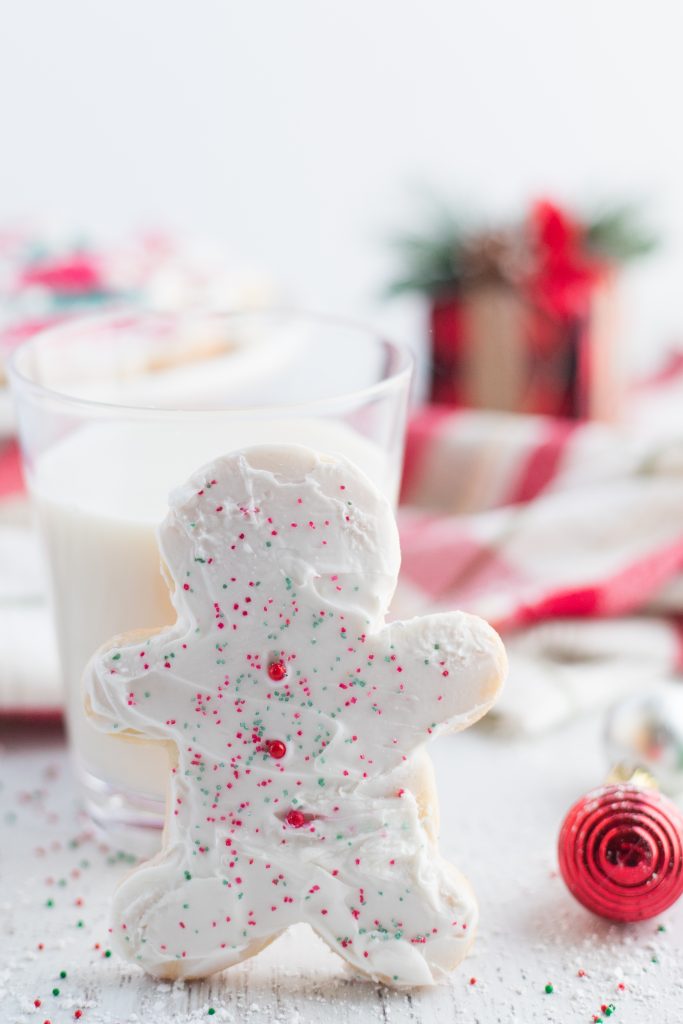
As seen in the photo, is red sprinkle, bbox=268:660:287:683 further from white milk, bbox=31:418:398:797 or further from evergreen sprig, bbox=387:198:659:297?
evergreen sprig, bbox=387:198:659:297

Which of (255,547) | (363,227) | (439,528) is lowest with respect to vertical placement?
(363,227)

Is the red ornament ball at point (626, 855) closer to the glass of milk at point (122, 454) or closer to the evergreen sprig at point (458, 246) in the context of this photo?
the glass of milk at point (122, 454)

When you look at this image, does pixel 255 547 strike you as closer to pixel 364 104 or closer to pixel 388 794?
pixel 388 794

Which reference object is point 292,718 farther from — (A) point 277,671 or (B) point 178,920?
(B) point 178,920

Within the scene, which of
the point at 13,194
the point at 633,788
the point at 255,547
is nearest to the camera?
the point at 255,547

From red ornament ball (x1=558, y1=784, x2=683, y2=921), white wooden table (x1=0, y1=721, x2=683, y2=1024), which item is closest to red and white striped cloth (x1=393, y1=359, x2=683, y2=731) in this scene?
white wooden table (x1=0, y1=721, x2=683, y2=1024)

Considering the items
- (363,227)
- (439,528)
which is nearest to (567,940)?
(439,528)

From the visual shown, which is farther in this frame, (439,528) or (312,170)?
(312,170)
